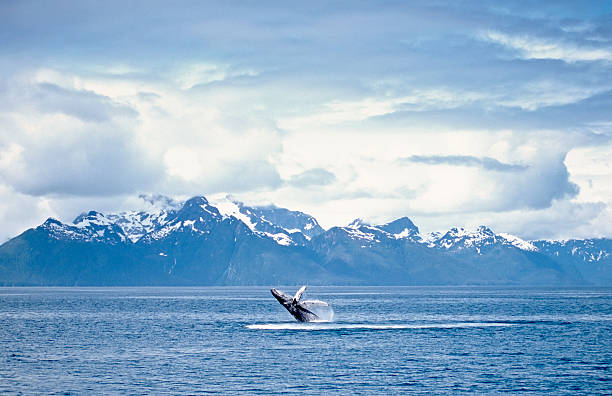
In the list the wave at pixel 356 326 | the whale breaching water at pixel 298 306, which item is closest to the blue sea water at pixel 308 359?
the wave at pixel 356 326

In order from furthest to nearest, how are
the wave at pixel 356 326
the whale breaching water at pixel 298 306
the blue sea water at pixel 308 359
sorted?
the whale breaching water at pixel 298 306
the wave at pixel 356 326
the blue sea water at pixel 308 359

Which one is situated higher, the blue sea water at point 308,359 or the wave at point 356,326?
the wave at point 356,326

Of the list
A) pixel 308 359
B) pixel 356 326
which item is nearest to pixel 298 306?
pixel 356 326

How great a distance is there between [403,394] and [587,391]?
20026 millimetres

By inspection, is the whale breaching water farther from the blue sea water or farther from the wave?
the blue sea water

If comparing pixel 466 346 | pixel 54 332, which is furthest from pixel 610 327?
pixel 54 332

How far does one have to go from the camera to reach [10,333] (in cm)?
16688

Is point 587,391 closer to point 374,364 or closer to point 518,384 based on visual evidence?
point 518,384

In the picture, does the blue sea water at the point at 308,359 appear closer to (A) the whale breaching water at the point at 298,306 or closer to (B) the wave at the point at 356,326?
(B) the wave at the point at 356,326

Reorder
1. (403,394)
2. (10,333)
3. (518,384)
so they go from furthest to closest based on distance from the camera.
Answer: (10,333)
(518,384)
(403,394)

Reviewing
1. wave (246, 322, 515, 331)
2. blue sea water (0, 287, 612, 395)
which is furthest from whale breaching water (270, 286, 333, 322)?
blue sea water (0, 287, 612, 395)

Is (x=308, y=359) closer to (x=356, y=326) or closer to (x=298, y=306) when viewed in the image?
(x=298, y=306)

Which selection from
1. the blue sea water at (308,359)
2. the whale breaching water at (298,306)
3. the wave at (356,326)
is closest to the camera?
the blue sea water at (308,359)

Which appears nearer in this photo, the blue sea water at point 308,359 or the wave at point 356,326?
the blue sea water at point 308,359
